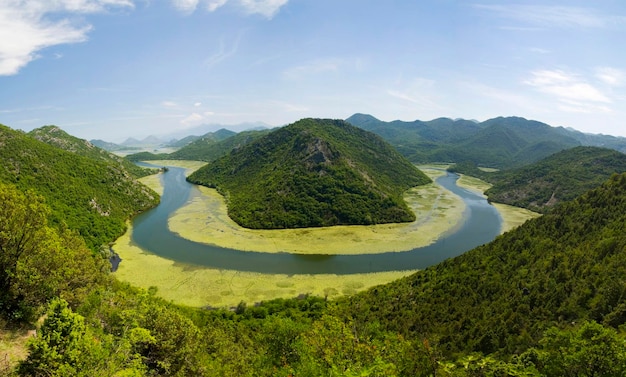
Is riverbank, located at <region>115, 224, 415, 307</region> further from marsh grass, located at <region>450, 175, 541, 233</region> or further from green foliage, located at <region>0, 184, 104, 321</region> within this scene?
marsh grass, located at <region>450, 175, 541, 233</region>

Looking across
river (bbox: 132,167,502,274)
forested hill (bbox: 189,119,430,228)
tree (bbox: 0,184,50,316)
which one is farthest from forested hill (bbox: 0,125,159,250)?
tree (bbox: 0,184,50,316)

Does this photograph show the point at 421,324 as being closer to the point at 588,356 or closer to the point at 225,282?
the point at 588,356

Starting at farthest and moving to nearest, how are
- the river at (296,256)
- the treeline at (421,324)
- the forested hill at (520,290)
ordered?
the river at (296,256)
the forested hill at (520,290)
the treeline at (421,324)

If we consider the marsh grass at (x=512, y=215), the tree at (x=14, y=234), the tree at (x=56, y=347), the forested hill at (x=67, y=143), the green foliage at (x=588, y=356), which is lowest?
the marsh grass at (x=512, y=215)

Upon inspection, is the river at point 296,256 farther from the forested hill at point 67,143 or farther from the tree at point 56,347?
the forested hill at point 67,143

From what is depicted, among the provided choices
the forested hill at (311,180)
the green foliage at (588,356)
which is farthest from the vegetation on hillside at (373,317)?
the forested hill at (311,180)

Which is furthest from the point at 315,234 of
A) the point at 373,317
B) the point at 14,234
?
the point at 14,234
